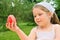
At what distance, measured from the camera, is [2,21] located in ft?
11.6

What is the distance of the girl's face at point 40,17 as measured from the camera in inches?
39.9

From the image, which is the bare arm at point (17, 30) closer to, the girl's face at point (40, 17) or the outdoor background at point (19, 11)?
the girl's face at point (40, 17)

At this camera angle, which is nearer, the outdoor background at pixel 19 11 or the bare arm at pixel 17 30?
the bare arm at pixel 17 30

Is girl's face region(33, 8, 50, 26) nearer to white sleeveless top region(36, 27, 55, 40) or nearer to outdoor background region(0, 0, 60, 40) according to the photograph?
white sleeveless top region(36, 27, 55, 40)

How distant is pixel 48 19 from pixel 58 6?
2.47m

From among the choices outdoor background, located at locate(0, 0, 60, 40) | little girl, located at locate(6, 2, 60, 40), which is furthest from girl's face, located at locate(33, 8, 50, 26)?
outdoor background, located at locate(0, 0, 60, 40)

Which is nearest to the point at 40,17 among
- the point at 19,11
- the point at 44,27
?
the point at 44,27

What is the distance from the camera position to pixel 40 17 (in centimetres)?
102

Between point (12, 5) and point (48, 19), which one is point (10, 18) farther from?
point (12, 5)

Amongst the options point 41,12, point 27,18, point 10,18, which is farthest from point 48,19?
point 27,18

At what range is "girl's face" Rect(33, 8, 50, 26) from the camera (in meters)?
1.01

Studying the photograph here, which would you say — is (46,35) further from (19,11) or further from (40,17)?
(19,11)

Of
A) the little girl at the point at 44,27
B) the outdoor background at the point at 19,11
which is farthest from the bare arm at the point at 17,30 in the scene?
the outdoor background at the point at 19,11

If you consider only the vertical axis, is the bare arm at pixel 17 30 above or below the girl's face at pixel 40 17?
below
